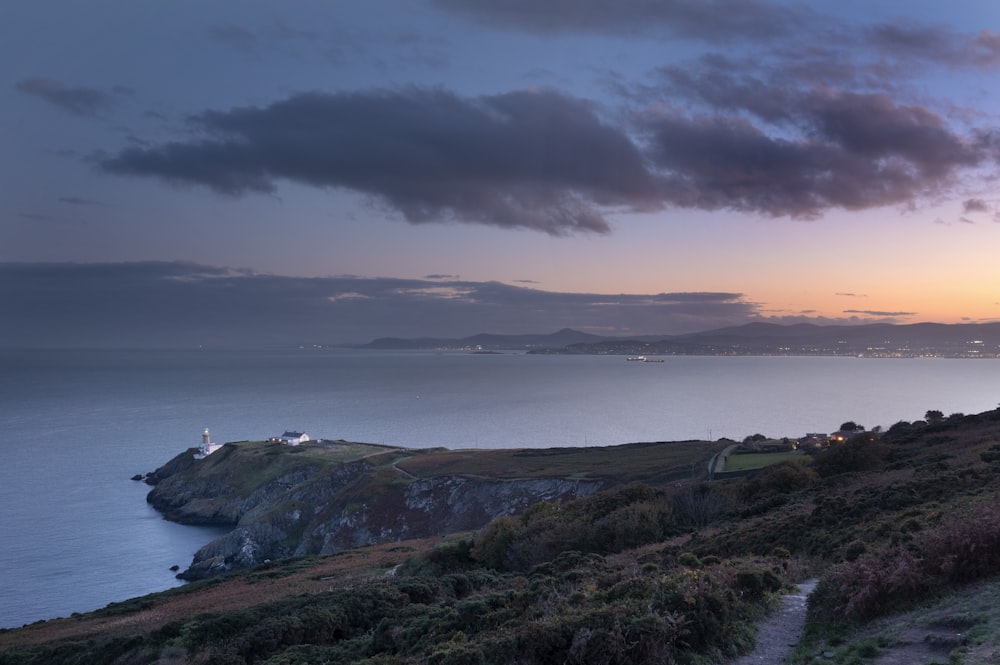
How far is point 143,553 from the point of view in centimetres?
6275

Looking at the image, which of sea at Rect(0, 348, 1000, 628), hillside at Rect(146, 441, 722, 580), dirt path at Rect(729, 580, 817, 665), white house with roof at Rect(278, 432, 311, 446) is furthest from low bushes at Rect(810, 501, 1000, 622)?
white house with roof at Rect(278, 432, 311, 446)

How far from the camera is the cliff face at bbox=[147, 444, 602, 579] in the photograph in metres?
61.4

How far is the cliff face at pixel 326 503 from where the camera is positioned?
6141cm

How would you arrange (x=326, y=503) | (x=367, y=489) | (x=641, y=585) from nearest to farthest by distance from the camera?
(x=641, y=585), (x=367, y=489), (x=326, y=503)

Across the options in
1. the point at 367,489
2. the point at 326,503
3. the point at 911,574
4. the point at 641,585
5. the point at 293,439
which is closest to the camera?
the point at 911,574

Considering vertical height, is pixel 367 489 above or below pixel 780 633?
below

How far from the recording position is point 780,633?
1201cm

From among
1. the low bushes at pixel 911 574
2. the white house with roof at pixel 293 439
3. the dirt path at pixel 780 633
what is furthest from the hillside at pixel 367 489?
the low bushes at pixel 911 574

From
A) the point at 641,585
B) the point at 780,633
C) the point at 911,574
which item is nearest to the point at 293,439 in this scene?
the point at 641,585

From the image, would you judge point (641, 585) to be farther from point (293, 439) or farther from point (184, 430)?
point (184, 430)

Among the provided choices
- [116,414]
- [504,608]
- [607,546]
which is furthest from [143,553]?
[116,414]

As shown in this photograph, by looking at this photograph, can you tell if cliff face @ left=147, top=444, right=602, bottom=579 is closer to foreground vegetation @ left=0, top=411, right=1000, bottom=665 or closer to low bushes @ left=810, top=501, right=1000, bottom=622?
foreground vegetation @ left=0, top=411, right=1000, bottom=665

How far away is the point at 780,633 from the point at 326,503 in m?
65.4

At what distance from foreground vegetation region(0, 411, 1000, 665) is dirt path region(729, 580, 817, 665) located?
245mm
